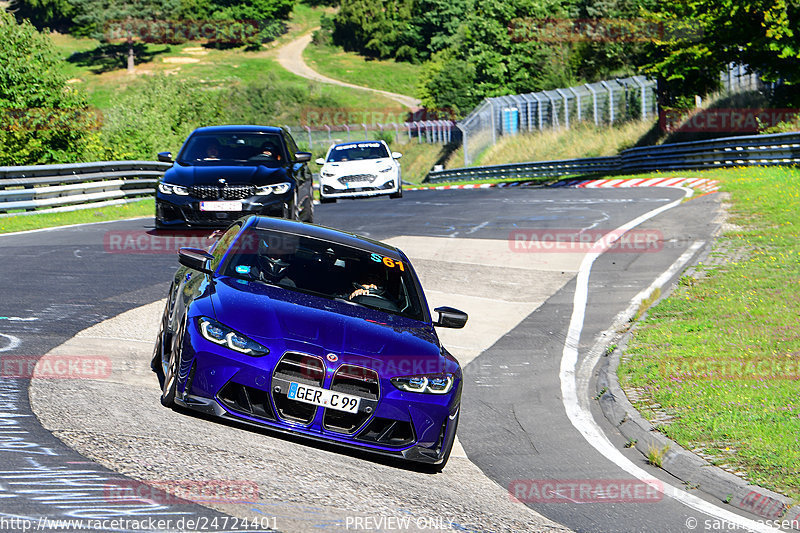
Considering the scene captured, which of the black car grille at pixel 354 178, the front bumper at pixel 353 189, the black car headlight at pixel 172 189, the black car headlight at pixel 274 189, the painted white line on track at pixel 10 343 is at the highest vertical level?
the black car headlight at pixel 172 189

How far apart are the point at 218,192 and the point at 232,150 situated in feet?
4.56

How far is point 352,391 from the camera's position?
20.7ft

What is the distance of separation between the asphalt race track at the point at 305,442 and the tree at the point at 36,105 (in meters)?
16.7

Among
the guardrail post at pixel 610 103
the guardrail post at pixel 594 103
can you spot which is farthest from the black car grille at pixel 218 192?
the guardrail post at pixel 594 103

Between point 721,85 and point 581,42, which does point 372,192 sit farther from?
point 581,42

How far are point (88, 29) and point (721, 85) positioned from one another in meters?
95.0

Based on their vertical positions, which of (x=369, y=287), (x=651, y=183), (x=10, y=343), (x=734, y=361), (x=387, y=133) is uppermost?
(x=369, y=287)

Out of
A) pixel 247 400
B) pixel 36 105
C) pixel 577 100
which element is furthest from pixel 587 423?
pixel 577 100

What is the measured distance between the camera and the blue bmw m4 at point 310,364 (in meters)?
6.27

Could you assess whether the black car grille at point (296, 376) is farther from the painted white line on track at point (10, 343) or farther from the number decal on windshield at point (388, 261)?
the painted white line on track at point (10, 343)

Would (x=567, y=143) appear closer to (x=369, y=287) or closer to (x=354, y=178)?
(x=354, y=178)

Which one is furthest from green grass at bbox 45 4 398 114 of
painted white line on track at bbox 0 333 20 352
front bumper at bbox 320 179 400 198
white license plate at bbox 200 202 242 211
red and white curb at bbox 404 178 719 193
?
painted white line on track at bbox 0 333 20 352

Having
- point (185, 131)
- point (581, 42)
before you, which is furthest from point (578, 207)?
point (581, 42)

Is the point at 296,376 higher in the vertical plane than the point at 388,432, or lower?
higher
